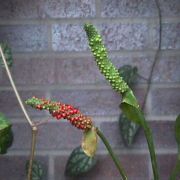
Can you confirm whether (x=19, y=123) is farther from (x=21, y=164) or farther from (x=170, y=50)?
(x=170, y=50)

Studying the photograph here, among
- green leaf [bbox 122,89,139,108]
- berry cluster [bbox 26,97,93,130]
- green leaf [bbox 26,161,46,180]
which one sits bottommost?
green leaf [bbox 26,161,46,180]

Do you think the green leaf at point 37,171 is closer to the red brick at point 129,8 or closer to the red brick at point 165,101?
the red brick at point 165,101

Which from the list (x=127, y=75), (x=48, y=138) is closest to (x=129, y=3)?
(x=127, y=75)

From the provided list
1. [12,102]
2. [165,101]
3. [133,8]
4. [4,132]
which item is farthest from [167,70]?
[4,132]

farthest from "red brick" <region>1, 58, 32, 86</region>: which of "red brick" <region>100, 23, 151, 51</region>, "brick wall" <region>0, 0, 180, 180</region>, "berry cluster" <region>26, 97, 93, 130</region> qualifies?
"berry cluster" <region>26, 97, 93, 130</region>

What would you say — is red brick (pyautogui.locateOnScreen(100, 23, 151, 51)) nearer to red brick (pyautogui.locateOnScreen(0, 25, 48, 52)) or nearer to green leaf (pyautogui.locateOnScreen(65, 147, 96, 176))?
red brick (pyautogui.locateOnScreen(0, 25, 48, 52))

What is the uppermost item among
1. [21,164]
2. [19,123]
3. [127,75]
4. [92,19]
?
[92,19]
